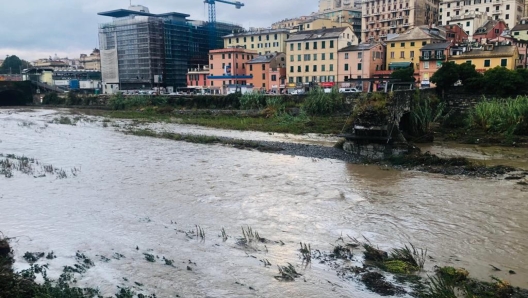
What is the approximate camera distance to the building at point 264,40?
3292 inches

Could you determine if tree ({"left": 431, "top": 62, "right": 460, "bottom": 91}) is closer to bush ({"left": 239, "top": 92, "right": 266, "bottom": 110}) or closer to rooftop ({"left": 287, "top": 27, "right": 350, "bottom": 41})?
bush ({"left": 239, "top": 92, "right": 266, "bottom": 110})

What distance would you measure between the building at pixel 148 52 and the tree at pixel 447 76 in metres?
59.7

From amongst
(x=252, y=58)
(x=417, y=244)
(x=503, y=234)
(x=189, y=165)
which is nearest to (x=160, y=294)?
(x=417, y=244)

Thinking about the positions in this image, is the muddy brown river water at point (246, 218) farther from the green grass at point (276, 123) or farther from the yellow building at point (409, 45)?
the yellow building at point (409, 45)

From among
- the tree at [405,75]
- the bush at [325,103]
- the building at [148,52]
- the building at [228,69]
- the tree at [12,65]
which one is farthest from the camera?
the tree at [12,65]

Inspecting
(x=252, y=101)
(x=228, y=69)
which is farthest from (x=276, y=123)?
(x=228, y=69)

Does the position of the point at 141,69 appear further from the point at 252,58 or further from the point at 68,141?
the point at 68,141

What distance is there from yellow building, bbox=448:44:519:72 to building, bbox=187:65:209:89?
150ft

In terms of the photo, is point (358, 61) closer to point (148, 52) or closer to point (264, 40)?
point (264, 40)

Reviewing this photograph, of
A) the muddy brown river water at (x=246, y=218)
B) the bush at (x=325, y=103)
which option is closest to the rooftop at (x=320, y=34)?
the bush at (x=325, y=103)

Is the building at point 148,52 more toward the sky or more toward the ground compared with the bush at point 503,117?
more toward the sky

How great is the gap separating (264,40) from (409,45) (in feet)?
101

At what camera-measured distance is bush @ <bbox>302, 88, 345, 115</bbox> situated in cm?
4731

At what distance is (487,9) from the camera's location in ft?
299
